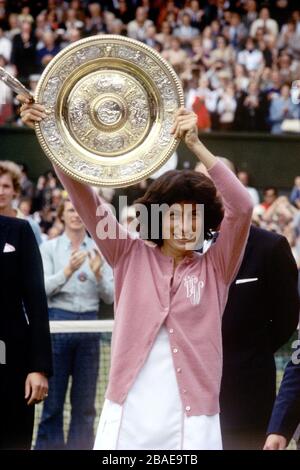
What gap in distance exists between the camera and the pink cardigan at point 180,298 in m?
3.89

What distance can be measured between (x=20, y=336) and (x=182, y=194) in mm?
1103

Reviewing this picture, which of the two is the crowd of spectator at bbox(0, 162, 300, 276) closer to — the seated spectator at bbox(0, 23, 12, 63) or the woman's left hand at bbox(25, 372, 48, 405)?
the seated spectator at bbox(0, 23, 12, 63)

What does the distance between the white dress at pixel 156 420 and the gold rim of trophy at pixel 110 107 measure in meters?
0.74

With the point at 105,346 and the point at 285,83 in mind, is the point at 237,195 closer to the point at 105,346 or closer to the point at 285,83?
the point at 105,346

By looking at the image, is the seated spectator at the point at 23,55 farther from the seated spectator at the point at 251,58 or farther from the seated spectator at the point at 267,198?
the seated spectator at the point at 267,198

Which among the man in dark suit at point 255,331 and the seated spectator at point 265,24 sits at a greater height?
the seated spectator at point 265,24

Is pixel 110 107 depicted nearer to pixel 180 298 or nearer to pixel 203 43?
pixel 180 298

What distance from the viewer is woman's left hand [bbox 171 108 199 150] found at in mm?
3936

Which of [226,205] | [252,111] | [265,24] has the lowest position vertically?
[252,111]

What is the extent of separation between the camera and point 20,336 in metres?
4.79

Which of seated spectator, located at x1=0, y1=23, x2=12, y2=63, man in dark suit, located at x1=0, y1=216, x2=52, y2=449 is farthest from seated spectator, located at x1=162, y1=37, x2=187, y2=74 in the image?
man in dark suit, located at x1=0, y1=216, x2=52, y2=449

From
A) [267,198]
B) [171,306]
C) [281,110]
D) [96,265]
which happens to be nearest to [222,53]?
[281,110]

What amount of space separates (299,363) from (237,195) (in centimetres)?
74

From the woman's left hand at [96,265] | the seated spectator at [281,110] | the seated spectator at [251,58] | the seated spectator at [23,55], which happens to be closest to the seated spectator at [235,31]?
the seated spectator at [251,58]
